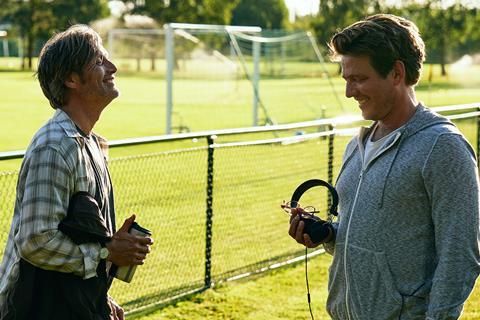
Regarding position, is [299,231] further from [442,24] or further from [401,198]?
[442,24]

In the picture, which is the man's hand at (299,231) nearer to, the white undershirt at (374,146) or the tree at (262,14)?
the white undershirt at (374,146)

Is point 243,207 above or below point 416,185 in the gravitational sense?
below

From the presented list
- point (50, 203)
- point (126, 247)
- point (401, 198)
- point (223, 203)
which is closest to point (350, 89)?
point (401, 198)

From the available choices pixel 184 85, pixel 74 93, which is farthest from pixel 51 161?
pixel 184 85

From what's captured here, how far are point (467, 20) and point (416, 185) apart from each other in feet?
190

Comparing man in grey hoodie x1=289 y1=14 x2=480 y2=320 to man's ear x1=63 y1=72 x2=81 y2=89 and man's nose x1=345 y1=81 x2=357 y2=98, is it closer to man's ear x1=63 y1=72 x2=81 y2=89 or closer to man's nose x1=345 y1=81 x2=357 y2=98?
man's nose x1=345 y1=81 x2=357 y2=98

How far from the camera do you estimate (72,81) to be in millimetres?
3611

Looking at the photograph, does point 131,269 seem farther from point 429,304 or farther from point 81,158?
point 429,304

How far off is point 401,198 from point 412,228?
0.12 m

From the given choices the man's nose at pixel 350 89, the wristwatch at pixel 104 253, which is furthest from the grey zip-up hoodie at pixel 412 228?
the wristwatch at pixel 104 253

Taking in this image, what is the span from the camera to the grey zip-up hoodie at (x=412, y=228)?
3.25 metres

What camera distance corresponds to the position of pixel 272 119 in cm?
2450

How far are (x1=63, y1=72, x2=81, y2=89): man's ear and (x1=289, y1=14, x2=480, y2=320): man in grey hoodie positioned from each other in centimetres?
102

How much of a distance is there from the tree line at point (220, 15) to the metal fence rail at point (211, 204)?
40203 millimetres
